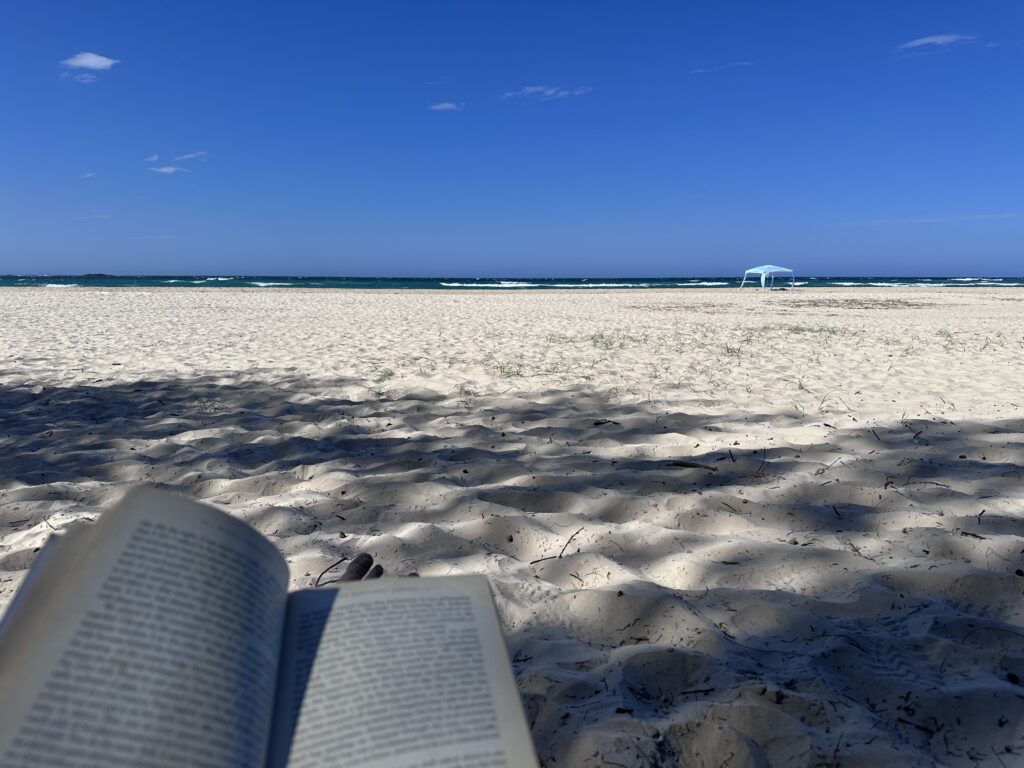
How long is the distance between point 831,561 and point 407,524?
171 centimetres

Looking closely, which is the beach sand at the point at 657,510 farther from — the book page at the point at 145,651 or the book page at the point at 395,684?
the book page at the point at 145,651

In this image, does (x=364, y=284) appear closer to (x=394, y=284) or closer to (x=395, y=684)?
(x=394, y=284)

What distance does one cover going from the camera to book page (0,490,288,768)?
927mm

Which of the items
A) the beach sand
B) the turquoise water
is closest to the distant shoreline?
the turquoise water

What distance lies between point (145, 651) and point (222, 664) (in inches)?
4.4

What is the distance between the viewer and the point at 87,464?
382cm

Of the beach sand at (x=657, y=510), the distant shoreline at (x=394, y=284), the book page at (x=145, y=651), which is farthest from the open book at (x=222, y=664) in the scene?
the distant shoreline at (x=394, y=284)

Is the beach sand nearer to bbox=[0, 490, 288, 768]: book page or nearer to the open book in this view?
the open book

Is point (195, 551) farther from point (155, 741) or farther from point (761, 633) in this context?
point (761, 633)

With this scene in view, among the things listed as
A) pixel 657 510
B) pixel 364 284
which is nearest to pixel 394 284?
pixel 364 284

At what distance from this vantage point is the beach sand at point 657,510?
1.71m

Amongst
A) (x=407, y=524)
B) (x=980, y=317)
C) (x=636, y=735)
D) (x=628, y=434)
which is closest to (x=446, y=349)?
(x=628, y=434)

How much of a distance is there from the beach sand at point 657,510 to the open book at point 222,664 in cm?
54

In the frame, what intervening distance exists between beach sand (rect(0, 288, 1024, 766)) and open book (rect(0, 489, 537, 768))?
54 centimetres
